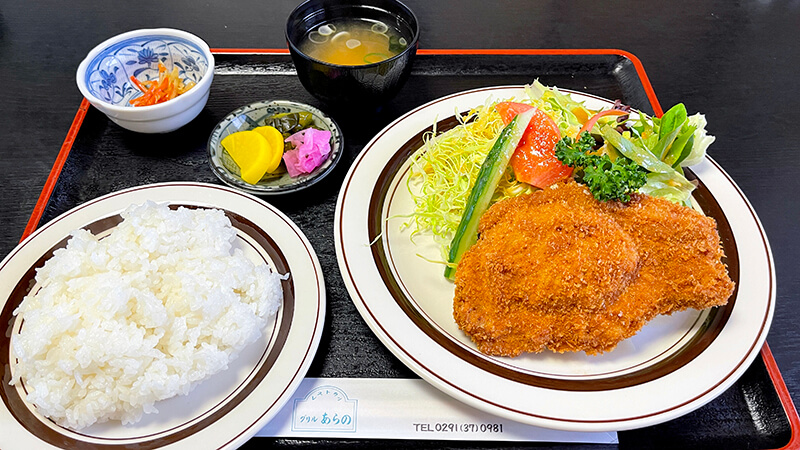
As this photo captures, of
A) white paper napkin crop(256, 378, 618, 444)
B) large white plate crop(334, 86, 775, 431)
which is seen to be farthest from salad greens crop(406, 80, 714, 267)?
white paper napkin crop(256, 378, 618, 444)

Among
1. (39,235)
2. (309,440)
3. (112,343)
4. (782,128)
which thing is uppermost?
(782,128)

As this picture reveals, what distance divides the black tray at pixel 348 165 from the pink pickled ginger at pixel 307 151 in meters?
0.10

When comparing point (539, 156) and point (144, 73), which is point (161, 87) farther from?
point (539, 156)

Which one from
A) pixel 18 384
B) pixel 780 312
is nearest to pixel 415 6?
pixel 780 312

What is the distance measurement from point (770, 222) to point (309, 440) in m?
2.15

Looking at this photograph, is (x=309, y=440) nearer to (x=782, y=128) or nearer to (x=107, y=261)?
(x=107, y=261)

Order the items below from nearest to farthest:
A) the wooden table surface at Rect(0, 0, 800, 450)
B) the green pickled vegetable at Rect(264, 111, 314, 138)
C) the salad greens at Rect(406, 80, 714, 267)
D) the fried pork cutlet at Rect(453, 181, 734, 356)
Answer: the fried pork cutlet at Rect(453, 181, 734, 356)
the salad greens at Rect(406, 80, 714, 267)
the green pickled vegetable at Rect(264, 111, 314, 138)
the wooden table surface at Rect(0, 0, 800, 450)

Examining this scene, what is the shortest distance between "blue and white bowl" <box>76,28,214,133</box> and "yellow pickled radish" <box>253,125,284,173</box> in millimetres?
347

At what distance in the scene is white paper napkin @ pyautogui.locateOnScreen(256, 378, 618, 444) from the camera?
55.5 inches

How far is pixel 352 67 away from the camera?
2.01 m

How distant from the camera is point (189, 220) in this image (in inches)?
66.0

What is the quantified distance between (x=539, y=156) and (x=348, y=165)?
85cm

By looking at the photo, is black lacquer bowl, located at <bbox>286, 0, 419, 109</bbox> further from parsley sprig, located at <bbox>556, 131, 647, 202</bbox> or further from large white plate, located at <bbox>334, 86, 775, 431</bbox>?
parsley sprig, located at <bbox>556, 131, 647, 202</bbox>

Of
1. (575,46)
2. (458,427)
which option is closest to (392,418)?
(458,427)
